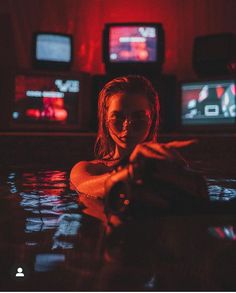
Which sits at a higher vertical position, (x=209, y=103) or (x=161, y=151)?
(x=209, y=103)

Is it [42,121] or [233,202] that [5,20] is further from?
[233,202]

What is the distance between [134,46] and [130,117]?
219 cm

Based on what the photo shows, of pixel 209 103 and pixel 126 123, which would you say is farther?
pixel 209 103

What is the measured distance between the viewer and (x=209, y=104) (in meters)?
2.97

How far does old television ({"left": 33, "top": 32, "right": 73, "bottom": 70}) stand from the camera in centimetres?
304

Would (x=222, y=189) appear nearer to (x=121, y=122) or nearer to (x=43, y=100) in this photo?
(x=121, y=122)

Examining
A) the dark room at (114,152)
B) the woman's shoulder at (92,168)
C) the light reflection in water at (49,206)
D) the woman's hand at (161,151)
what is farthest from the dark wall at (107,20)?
the woman's hand at (161,151)

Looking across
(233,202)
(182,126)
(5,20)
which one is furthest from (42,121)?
(233,202)

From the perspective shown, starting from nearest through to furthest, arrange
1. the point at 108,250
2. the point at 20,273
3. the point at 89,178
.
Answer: the point at 20,273 < the point at 108,250 < the point at 89,178

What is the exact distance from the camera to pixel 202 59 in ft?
10.6

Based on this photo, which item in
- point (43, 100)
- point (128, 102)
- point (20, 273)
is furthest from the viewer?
point (43, 100)

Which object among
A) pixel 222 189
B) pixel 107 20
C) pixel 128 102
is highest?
pixel 107 20

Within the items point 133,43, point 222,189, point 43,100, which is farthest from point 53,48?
point 222,189

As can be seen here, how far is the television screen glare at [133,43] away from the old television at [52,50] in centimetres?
28
